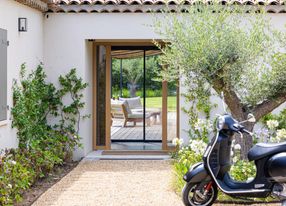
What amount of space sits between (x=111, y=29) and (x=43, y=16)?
162 cm

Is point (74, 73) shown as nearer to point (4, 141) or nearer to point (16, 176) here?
point (4, 141)

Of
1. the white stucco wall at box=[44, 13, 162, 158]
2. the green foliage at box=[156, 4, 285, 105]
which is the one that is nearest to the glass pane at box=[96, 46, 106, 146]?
the white stucco wall at box=[44, 13, 162, 158]

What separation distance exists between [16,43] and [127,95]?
14.5ft

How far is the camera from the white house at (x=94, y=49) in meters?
10.6

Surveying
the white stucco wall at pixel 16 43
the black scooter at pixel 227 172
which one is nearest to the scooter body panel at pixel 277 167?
the black scooter at pixel 227 172

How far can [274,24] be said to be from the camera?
12.8 metres

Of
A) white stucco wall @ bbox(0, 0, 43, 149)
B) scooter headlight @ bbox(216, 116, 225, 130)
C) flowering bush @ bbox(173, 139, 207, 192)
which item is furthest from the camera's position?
white stucco wall @ bbox(0, 0, 43, 149)

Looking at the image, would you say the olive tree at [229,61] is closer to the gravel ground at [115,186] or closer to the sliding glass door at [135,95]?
the gravel ground at [115,186]

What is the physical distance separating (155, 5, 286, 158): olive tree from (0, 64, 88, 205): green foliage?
2.87 metres

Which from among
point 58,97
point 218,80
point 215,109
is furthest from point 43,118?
point 218,80

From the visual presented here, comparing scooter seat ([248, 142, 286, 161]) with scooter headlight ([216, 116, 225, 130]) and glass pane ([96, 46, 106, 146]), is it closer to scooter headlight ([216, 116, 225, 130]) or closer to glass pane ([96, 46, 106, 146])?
scooter headlight ([216, 116, 225, 130])

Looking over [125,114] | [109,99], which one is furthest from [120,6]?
[125,114]

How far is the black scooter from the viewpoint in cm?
721

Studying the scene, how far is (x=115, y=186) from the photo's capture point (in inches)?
392
